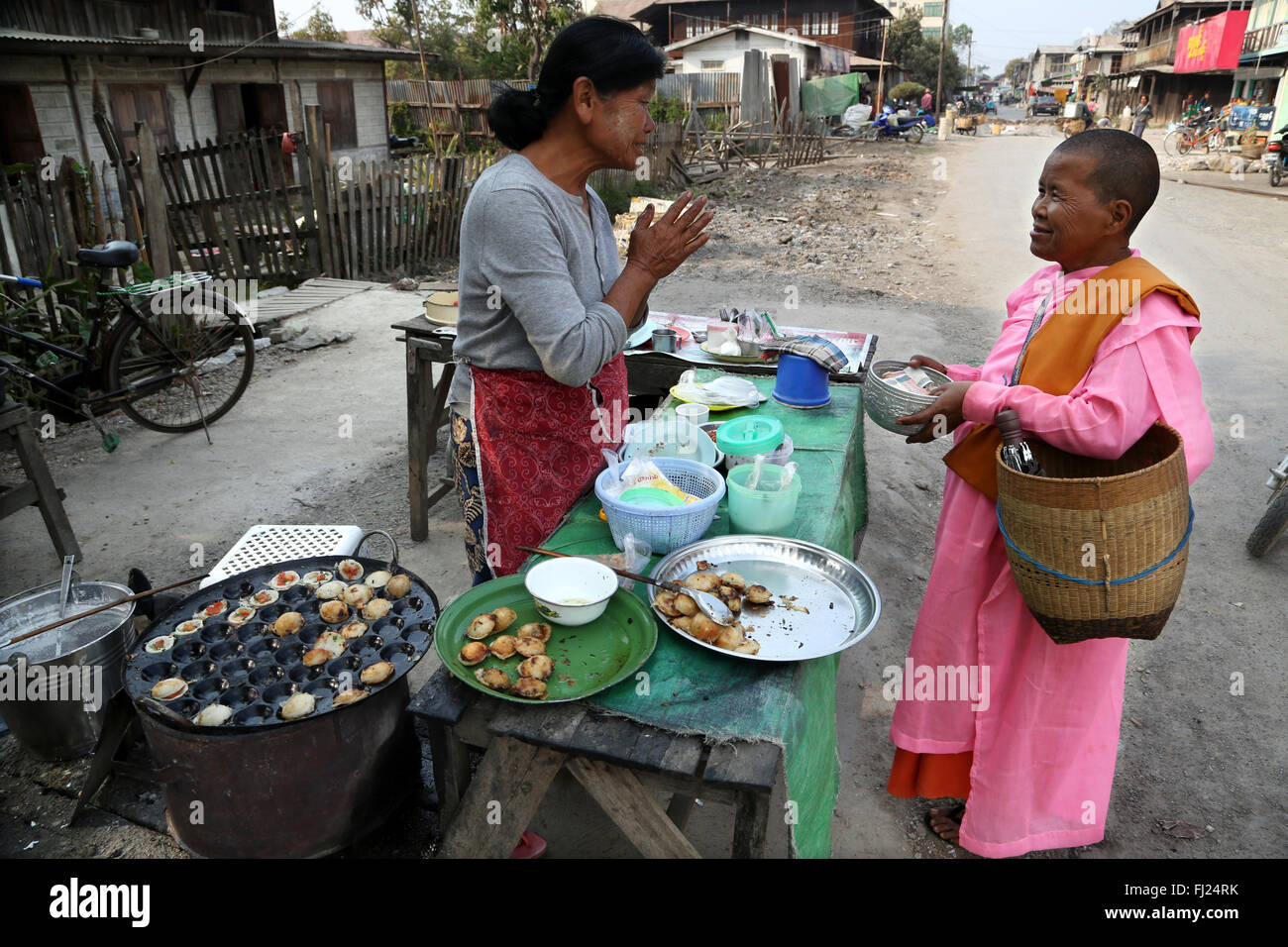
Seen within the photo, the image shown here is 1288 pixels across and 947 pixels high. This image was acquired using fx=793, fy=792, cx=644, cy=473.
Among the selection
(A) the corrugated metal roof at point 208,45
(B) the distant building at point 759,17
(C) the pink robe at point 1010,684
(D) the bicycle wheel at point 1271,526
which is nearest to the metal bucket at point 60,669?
(C) the pink robe at point 1010,684

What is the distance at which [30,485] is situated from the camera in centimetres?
377

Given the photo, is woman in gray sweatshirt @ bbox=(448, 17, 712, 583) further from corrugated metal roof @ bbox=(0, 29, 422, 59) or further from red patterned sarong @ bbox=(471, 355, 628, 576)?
corrugated metal roof @ bbox=(0, 29, 422, 59)

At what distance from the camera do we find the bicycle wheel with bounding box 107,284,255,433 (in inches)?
211

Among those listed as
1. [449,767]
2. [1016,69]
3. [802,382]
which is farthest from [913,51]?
[1016,69]

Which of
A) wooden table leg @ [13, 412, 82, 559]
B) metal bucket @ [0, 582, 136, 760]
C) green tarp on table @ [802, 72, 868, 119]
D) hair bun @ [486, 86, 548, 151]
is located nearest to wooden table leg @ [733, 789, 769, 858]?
hair bun @ [486, 86, 548, 151]

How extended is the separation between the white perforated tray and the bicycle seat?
2909 mm

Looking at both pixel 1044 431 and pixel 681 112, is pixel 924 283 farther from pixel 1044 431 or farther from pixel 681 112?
pixel 681 112

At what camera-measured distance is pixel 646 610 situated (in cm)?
180

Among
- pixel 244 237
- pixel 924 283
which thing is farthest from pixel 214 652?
pixel 924 283

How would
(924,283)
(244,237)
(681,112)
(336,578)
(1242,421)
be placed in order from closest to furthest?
(336,578) < (1242,421) < (244,237) < (924,283) < (681,112)

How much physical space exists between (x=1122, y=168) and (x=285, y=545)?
2990mm

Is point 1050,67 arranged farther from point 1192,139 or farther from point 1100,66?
point 1192,139

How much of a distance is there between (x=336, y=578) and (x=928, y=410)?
5.67ft

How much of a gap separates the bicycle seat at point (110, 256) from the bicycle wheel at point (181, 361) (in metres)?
0.40
